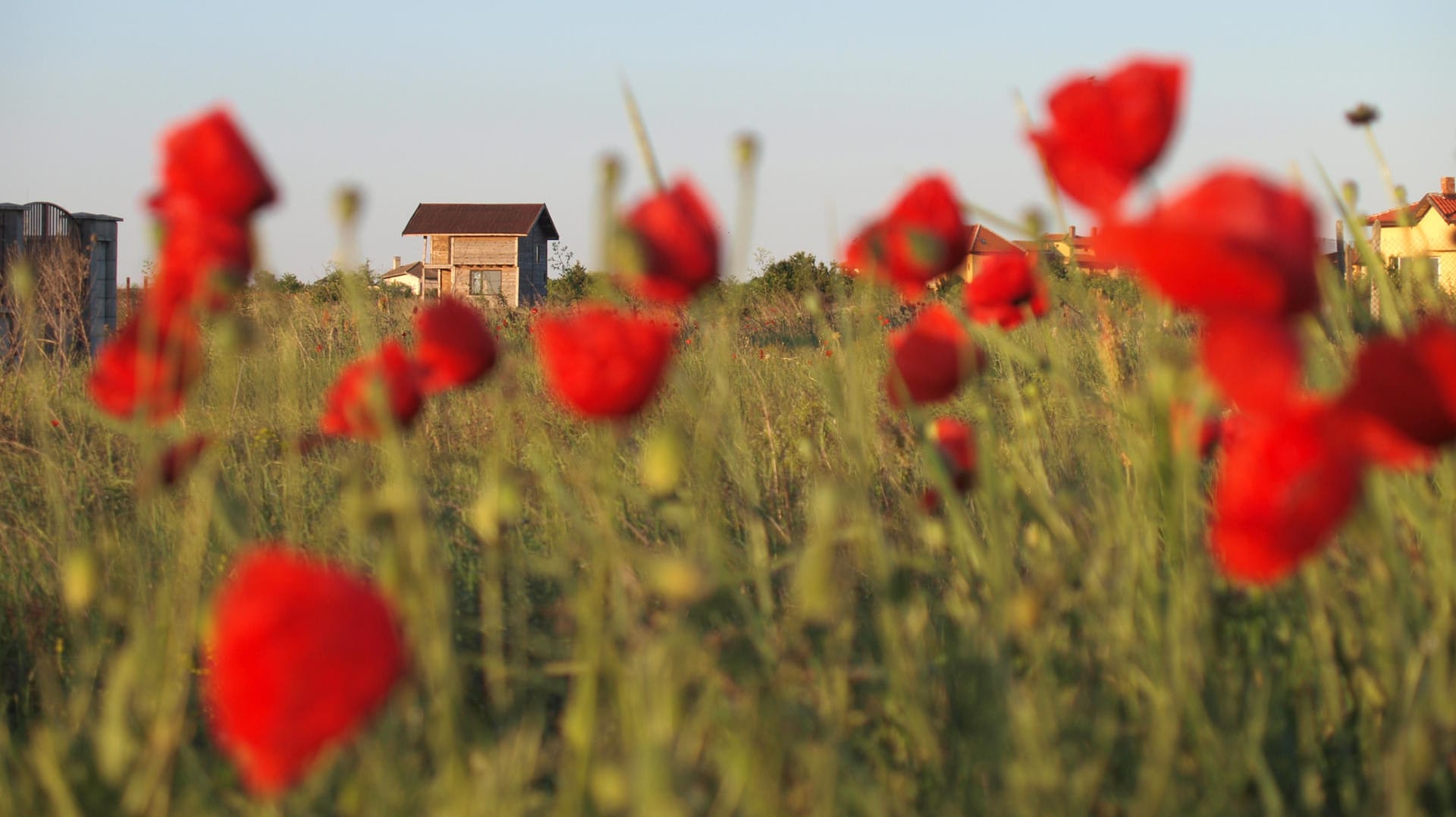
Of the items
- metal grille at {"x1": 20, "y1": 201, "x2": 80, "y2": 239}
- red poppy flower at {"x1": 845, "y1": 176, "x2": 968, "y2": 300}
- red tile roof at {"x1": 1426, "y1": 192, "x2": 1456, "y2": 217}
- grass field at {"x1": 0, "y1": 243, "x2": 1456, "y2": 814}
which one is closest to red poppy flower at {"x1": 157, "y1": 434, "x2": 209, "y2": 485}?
grass field at {"x1": 0, "y1": 243, "x2": 1456, "y2": 814}

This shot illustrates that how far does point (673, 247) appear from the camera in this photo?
0.94 m

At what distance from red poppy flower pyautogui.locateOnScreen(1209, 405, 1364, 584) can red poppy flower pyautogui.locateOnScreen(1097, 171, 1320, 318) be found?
70mm

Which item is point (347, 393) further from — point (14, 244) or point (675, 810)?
point (14, 244)

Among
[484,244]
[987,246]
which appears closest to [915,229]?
[987,246]

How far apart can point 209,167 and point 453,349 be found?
229 mm

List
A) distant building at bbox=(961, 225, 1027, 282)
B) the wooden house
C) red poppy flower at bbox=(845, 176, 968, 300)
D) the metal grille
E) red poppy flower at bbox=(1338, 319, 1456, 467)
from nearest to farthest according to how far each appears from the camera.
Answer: red poppy flower at bbox=(1338, 319, 1456, 467), red poppy flower at bbox=(845, 176, 968, 300), distant building at bbox=(961, 225, 1027, 282), the metal grille, the wooden house

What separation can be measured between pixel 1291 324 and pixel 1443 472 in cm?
94

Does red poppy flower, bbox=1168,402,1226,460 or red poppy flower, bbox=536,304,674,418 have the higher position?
red poppy flower, bbox=536,304,674,418

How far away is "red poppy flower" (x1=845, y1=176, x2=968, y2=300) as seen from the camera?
3.68ft

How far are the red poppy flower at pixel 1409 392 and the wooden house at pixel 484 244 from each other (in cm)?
3826

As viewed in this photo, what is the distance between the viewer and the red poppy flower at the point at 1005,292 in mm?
1437

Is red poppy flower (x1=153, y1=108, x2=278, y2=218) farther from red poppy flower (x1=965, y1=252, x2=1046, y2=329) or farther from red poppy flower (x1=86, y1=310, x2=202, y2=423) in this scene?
red poppy flower (x1=965, y1=252, x2=1046, y2=329)

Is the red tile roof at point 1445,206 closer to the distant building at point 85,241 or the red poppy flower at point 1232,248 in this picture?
the red poppy flower at point 1232,248

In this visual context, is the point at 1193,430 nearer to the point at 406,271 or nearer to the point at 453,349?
the point at 453,349
